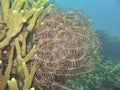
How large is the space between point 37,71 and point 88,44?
0.96 metres

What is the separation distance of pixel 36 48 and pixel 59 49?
334 mm

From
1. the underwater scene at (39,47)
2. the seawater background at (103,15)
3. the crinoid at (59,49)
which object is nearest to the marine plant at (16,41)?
the underwater scene at (39,47)

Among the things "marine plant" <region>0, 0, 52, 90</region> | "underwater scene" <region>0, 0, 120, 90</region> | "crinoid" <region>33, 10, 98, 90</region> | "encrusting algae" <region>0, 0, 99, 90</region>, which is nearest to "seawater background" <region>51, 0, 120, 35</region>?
"crinoid" <region>33, 10, 98, 90</region>

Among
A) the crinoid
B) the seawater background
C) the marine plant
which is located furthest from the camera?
the seawater background

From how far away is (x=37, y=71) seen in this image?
365 centimetres

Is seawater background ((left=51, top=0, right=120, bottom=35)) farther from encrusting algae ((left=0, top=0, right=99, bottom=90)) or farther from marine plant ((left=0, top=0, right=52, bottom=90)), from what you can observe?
marine plant ((left=0, top=0, right=52, bottom=90))

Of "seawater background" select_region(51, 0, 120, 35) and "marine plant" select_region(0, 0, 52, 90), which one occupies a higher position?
"seawater background" select_region(51, 0, 120, 35)

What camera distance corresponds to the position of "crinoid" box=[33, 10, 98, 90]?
3.59 metres

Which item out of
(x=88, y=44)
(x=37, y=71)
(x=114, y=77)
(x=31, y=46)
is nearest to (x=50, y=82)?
(x=37, y=71)

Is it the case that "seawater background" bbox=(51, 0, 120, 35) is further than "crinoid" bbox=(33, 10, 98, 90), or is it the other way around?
"seawater background" bbox=(51, 0, 120, 35)

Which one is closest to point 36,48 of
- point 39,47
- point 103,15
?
point 39,47

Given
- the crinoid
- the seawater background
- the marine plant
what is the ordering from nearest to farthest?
the marine plant < the crinoid < the seawater background

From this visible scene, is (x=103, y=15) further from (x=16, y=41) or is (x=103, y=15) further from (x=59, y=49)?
(x=16, y=41)

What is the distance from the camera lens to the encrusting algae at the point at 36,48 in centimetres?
346
